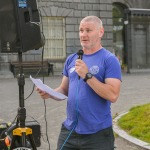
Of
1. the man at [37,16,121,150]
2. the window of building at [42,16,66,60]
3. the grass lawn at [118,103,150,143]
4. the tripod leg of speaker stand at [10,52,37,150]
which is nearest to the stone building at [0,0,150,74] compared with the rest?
the window of building at [42,16,66,60]

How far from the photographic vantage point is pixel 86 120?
3705mm

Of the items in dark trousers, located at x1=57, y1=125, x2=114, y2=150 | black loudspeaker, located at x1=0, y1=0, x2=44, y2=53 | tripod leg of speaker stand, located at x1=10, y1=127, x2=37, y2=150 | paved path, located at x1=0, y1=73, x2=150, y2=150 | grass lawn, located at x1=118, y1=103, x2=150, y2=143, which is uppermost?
black loudspeaker, located at x1=0, y1=0, x2=44, y2=53

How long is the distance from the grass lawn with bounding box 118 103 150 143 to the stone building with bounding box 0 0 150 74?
1210 centimetres

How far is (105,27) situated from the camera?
2380 centimetres

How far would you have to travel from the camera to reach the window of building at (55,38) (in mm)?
22703

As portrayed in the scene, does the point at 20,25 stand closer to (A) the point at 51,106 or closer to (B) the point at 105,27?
(A) the point at 51,106

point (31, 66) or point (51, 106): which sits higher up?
point (31, 66)

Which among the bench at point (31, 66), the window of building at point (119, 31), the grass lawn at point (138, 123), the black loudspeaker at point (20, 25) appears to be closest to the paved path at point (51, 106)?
the grass lawn at point (138, 123)

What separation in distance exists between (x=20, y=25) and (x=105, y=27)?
1940 centimetres

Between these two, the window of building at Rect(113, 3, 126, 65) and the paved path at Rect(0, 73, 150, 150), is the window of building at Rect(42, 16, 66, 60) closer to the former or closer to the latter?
the window of building at Rect(113, 3, 126, 65)

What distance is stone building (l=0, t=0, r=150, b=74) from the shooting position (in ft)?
73.4

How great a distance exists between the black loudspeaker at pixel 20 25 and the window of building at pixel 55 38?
58.6 ft

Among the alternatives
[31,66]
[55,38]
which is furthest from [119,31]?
[31,66]

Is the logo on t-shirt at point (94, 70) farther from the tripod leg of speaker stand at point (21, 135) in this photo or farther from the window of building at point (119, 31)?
the window of building at point (119, 31)
